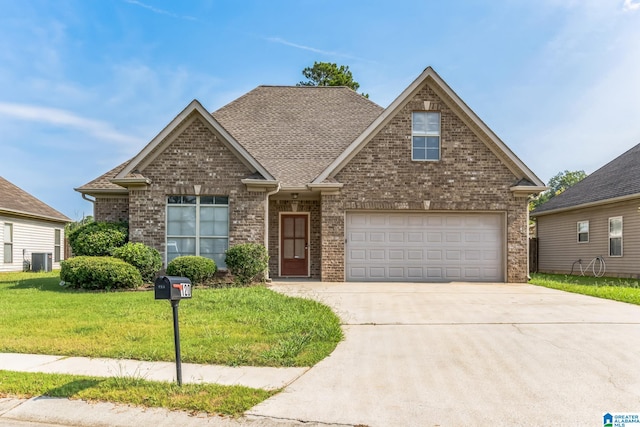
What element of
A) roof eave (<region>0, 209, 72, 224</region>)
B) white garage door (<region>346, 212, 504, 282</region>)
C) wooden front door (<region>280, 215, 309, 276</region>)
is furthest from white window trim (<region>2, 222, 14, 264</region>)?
white garage door (<region>346, 212, 504, 282</region>)

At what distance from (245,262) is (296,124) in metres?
7.89

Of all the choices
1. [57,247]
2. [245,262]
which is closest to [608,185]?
[245,262]

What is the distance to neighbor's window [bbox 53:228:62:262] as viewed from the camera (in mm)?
28414

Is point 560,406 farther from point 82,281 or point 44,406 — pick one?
point 82,281

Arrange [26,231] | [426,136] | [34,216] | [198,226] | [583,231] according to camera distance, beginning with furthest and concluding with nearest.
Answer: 1. [34,216]
2. [26,231]
3. [583,231]
4. [426,136]
5. [198,226]

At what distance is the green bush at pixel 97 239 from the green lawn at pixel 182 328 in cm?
282

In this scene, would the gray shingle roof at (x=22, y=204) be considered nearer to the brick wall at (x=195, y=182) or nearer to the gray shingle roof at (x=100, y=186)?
the gray shingle roof at (x=100, y=186)

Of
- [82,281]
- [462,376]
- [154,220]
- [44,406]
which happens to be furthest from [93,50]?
[462,376]

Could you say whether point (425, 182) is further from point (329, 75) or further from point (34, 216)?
point (329, 75)

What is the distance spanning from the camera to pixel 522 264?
1634 cm

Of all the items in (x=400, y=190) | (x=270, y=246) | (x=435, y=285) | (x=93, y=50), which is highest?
(x=93, y=50)

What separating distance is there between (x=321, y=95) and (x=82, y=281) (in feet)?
44.5

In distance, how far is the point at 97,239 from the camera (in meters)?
14.5

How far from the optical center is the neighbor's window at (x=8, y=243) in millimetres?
22922
